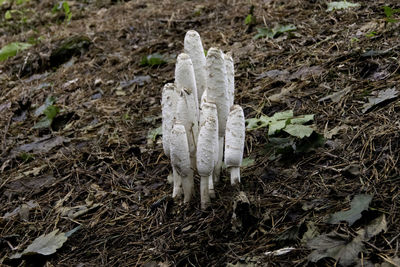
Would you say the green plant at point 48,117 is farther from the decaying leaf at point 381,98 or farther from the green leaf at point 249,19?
the decaying leaf at point 381,98

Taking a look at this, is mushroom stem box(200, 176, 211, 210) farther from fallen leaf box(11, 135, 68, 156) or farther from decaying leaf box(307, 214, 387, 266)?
fallen leaf box(11, 135, 68, 156)

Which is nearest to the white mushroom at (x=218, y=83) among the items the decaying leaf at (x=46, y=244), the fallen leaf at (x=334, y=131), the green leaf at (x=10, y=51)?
the fallen leaf at (x=334, y=131)

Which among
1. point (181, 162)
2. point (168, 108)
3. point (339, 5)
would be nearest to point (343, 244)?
point (181, 162)

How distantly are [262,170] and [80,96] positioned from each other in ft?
9.80

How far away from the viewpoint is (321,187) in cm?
244

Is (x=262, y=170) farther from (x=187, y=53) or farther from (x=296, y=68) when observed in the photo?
(x=296, y=68)

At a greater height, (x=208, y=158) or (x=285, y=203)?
(x=208, y=158)

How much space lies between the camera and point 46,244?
2623 mm

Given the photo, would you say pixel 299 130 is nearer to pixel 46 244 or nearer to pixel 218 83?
pixel 218 83

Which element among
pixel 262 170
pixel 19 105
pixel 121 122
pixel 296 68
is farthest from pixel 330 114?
pixel 19 105

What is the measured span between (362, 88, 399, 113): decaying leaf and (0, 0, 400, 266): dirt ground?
2 centimetres

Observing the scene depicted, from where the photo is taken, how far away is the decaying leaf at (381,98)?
2.96 metres

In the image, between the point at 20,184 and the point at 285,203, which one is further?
the point at 20,184

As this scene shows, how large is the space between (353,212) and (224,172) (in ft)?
3.35
